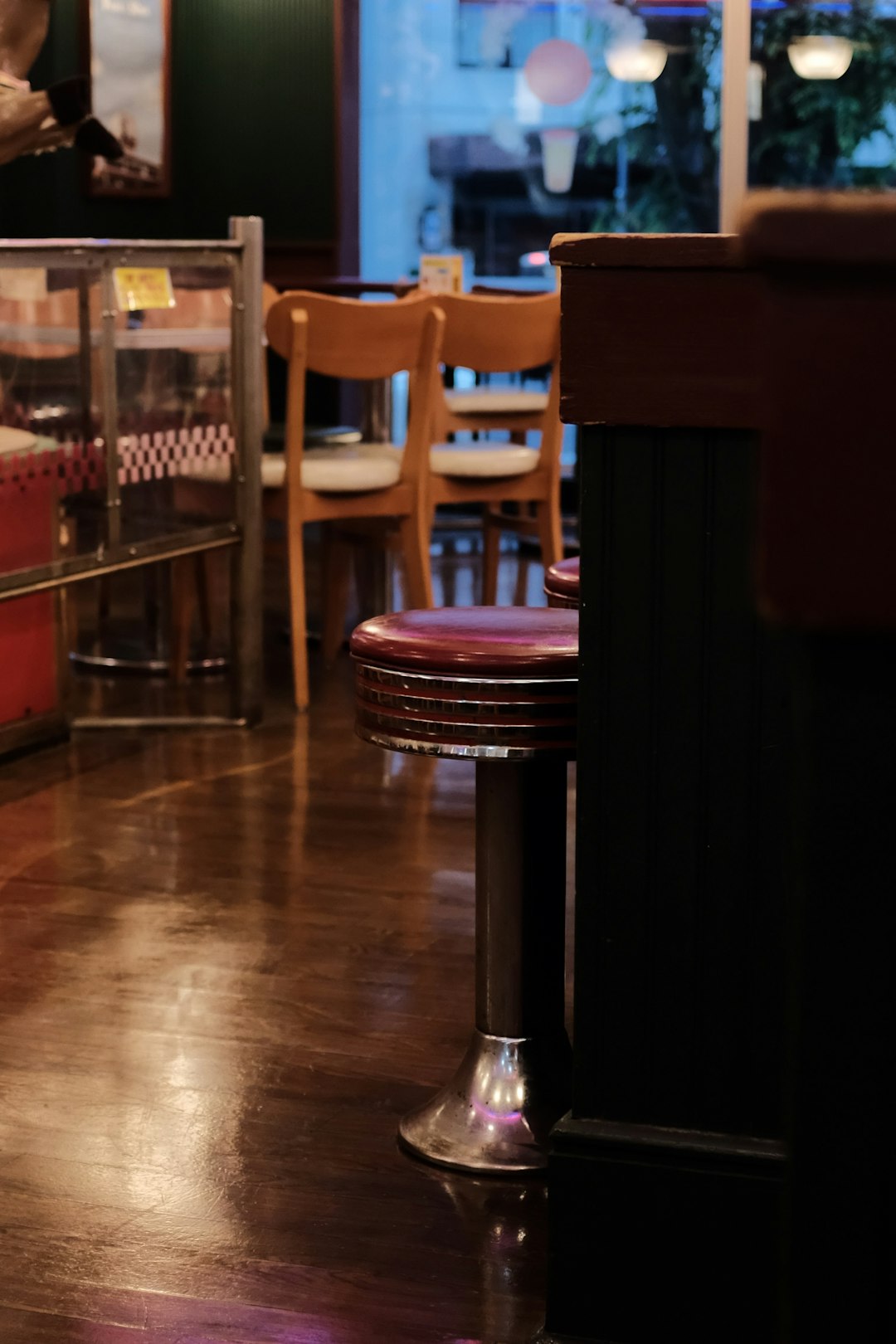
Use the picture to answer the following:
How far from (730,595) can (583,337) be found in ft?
0.90

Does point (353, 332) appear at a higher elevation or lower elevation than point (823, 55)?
lower

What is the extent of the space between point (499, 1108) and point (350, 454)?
2994 millimetres

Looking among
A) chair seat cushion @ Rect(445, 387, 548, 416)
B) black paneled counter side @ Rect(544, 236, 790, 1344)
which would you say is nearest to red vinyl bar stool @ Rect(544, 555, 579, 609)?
black paneled counter side @ Rect(544, 236, 790, 1344)

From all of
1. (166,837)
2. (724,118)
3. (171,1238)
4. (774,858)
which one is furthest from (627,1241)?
(724,118)

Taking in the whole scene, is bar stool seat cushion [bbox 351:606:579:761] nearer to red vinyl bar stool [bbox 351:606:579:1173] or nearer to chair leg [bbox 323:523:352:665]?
red vinyl bar stool [bbox 351:606:579:1173]

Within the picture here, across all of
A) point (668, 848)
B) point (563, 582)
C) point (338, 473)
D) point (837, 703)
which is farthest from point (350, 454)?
point (837, 703)

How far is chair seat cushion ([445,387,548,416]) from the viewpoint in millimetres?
6031

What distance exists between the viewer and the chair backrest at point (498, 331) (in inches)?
194

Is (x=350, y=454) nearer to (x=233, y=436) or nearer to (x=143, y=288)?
(x=233, y=436)

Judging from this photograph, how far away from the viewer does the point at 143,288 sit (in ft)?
12.9

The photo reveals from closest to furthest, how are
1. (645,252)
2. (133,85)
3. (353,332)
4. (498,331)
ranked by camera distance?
1. (645,252)
2. (353,332)
3. (498,331)
4. (133,85)

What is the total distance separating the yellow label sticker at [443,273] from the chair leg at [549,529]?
103cm

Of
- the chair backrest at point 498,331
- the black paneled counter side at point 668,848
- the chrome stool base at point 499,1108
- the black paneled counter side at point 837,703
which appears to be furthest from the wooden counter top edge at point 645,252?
the chair backrest at point 498,331

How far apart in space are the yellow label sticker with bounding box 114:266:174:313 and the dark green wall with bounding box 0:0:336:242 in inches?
161
